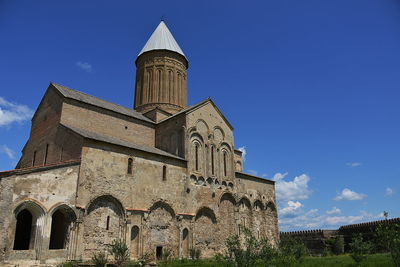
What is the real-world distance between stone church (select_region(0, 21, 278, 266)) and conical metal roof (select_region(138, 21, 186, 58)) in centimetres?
63

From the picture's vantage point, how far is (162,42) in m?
27.3

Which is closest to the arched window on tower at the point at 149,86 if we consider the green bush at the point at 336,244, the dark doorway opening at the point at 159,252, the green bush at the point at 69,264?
the dark doorway opening at the point at 159,252

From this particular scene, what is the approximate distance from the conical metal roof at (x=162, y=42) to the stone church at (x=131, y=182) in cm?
63

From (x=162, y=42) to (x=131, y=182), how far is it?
15259 millimetres

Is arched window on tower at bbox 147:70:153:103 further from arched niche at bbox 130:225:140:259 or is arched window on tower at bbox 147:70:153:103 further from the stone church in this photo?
arched niche at bbox 130:225:140:259

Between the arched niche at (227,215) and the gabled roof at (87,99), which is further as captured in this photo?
the arched niche at (227,215)

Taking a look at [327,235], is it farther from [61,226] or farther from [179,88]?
[61,226]

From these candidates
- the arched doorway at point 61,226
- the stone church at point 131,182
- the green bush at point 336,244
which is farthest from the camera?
the green bush at point 336,244

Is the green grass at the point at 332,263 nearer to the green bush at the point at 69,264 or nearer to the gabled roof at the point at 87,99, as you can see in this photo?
the green bush at the point at 69,264

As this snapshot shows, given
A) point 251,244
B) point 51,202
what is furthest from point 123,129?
point 251,244

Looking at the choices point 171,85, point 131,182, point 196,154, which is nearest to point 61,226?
point 131,182

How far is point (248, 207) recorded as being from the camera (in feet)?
73.8

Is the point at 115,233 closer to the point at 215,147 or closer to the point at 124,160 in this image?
the point at 124,160

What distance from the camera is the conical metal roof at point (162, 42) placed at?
26.9 m
